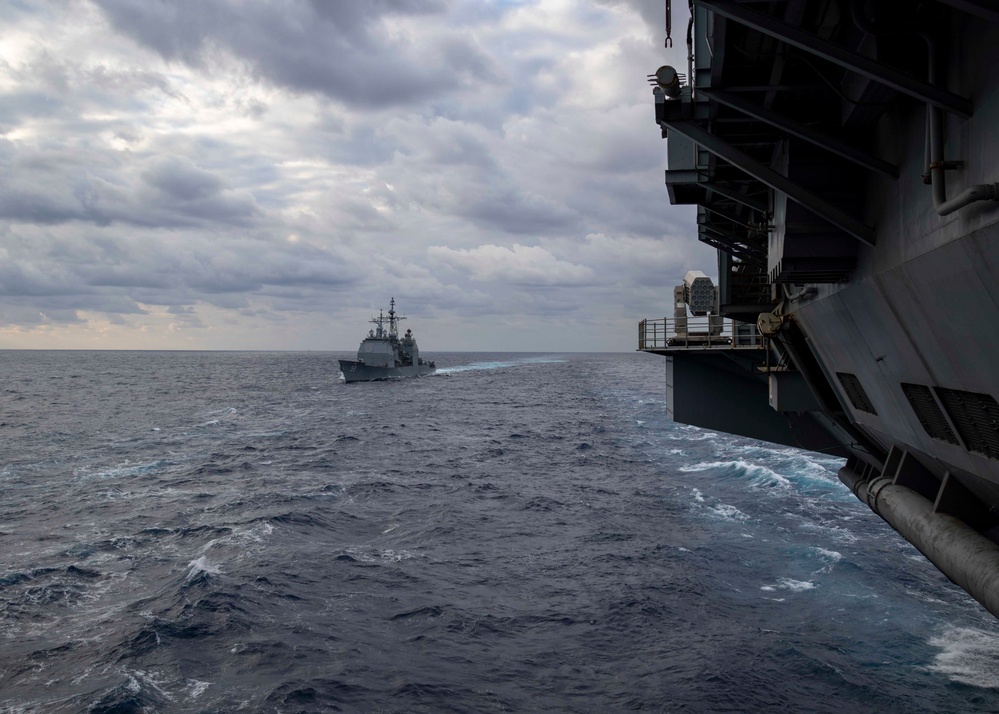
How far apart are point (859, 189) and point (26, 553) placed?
21.9 metres

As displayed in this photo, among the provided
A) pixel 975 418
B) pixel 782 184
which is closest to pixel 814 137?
pixel 782 184

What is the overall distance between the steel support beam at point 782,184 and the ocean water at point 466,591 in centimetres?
802

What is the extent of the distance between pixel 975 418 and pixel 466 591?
12017 mm

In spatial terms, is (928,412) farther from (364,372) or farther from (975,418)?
(364,372)

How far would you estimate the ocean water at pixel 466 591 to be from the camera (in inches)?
500

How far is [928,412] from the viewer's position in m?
9.95

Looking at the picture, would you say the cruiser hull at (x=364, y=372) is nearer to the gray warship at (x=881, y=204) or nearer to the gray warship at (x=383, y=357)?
the gray warship at (x=383, y=357)

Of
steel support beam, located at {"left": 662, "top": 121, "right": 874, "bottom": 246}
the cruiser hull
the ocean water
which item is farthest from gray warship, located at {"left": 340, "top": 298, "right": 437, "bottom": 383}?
steel support beam, located at {"left": 662, "top": 121, "right": 874, "bottom": 246}

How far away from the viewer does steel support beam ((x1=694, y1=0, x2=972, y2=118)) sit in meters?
6.34

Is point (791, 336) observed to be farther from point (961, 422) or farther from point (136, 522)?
point (136, 522)

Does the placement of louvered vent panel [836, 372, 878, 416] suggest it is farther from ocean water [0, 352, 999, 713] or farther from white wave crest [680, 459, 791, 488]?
white wave crest [680, 459, 791, 488]

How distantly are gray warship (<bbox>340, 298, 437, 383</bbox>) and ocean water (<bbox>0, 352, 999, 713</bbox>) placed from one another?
6052 centimetres

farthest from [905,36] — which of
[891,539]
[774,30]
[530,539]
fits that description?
[891,539]

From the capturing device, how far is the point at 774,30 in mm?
6512
